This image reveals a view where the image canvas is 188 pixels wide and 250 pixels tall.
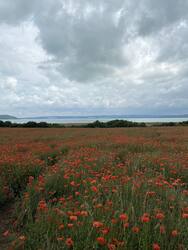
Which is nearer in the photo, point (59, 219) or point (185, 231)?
point (185, 231)

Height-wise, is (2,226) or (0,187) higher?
(0,187)

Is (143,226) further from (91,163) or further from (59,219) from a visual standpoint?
(91,163)

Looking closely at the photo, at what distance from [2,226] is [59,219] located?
142 centimetres

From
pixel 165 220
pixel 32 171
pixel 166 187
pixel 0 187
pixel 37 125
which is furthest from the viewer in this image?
pixel 37 125

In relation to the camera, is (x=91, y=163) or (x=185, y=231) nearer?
(x=185, y=231)

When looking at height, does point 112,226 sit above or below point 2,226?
above

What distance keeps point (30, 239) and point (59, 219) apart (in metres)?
0.40

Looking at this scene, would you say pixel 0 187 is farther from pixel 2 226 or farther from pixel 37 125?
pixel 37 125

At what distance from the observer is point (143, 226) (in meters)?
2.20

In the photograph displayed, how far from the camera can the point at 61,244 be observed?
222 cm

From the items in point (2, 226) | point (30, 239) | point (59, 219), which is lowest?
point (2, 226)

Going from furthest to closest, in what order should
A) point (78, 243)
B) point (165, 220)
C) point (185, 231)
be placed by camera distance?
point (165, 220), point (185, 231), point (78, 243)

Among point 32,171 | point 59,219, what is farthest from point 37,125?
point 59,219

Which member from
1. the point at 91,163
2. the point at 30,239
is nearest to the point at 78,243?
the point at 30,239
